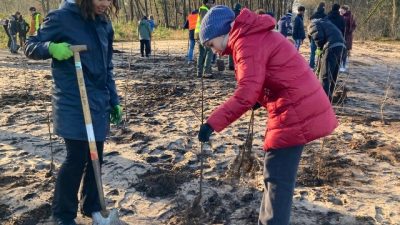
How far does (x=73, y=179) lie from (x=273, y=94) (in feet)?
4.77

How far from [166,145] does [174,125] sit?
84 centimetres

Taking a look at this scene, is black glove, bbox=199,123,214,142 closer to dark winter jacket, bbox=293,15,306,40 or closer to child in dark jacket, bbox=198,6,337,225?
child in dark jacket, bbox=198,6,337,225

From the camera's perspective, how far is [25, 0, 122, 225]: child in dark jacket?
2473 millimetres

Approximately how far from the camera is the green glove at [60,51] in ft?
7.83

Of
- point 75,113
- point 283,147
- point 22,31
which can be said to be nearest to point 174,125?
point 75,113

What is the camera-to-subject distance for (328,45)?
6168 mm

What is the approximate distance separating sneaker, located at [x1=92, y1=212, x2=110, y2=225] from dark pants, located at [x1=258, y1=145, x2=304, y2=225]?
45.3 inches

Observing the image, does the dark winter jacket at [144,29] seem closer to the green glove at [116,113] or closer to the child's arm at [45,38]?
the green glove at [116,113]

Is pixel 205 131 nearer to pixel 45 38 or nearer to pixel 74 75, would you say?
pixel 74 75

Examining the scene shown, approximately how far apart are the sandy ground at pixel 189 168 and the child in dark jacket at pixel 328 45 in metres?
0.68

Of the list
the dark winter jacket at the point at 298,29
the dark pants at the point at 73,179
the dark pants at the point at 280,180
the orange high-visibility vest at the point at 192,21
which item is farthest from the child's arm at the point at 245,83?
the dark winter jacket at the point at 298,29

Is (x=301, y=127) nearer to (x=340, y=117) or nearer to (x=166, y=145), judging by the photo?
(x=166, y=145)

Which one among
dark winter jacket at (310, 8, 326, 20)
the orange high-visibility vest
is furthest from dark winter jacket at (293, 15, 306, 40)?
dark winter jacket at (310, 8, 326, 20)

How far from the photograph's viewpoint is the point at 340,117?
6203 mm
